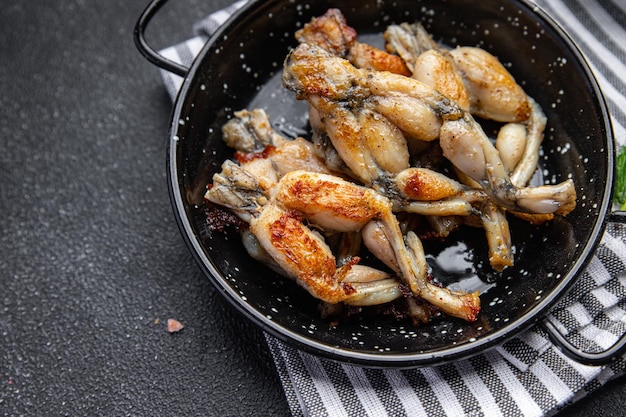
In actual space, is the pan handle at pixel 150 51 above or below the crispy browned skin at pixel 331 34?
below

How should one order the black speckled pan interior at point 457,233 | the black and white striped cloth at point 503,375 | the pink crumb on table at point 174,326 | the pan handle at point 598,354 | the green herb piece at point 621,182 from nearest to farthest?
the pan handle at point 598,354 < the black speckled pan interior at point 457,233 < the black and white striped cloth at point 503,375 < the green herb piece at point 621,182 < the pink crumb on table at point 174,326

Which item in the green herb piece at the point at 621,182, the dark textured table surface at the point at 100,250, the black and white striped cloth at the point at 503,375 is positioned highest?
the green herb piece at the point at 621,182

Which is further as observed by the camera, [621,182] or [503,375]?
[621,182]

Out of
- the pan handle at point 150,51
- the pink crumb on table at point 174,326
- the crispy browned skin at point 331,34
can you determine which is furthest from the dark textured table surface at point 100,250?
the crispy browned skin at point 331,34

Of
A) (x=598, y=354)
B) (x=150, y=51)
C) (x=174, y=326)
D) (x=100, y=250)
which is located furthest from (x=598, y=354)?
(x=100, y=250)

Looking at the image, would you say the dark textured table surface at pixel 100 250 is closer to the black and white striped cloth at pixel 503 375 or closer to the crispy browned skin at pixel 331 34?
the black and white striped cloth at pixel 503 375

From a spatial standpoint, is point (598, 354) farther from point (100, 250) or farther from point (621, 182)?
point (100, 250)
